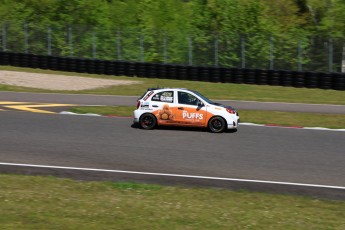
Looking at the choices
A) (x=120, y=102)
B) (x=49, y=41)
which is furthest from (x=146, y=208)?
(x=49, y=41)

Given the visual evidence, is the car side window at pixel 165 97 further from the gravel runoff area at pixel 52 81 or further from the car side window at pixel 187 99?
the gravel runoff area at pixel 52 81

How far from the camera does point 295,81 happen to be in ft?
105

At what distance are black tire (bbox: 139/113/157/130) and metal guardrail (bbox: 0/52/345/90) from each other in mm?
13887

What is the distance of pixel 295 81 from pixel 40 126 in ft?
52.9

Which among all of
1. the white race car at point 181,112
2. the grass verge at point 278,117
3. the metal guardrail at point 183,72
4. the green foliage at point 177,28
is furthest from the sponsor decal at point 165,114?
the green foliage at point 177,28

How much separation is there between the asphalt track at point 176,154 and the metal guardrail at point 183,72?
11.7 m

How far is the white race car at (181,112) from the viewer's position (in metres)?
19.7

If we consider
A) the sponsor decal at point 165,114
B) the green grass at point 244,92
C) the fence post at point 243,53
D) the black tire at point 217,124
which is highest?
the fence post at point 243,53

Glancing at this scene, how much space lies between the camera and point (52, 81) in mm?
33562

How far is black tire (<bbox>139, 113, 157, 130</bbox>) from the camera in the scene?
19812 millimetres

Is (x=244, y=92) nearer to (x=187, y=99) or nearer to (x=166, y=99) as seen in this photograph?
(x=187, y=99)

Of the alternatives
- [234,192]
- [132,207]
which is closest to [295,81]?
[234,192]

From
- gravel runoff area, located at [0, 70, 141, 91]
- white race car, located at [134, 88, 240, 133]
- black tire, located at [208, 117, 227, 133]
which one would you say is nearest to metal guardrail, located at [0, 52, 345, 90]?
gravel runoff area, located at [0, 70, 141, 91]

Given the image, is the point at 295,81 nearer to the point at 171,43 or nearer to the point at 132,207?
the point at 171,43
